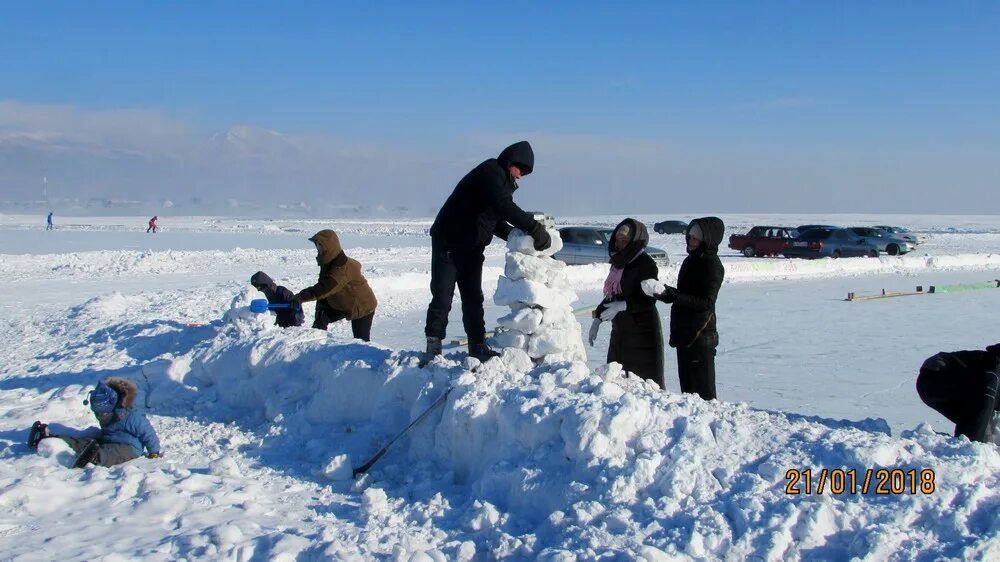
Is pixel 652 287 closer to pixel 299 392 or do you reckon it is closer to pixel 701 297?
pixel 701 297

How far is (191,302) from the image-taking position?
1395cm

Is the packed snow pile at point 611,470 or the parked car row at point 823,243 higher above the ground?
the parked car row at point 823,243

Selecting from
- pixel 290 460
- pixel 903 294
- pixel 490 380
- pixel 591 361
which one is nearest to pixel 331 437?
pixel 290 460

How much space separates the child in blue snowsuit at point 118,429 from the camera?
5.12 m

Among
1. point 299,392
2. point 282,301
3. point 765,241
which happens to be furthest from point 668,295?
point 765,241

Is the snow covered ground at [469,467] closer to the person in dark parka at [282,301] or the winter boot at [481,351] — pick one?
the winter boot at [481,351]

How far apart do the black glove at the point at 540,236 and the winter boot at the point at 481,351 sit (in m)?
0.77

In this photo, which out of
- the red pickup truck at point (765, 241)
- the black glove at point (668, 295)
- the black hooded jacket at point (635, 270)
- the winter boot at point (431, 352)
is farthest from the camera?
the red pickup truck at point (765, 241)

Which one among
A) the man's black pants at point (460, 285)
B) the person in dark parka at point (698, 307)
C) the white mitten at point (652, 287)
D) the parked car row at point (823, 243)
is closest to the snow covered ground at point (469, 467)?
the man's black pants at point (460, 285)

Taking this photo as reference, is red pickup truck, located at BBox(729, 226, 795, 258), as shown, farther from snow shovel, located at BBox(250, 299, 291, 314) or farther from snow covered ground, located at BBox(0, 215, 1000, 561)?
snow shovel, located at BBox(250, 299, 291, 314)

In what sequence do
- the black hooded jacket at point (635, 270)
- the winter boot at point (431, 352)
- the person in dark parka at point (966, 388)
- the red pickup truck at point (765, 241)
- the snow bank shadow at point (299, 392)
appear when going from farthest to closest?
1. the red pickup truck at point (765, 241)
2. the black hooded jacket at point (635, 270)
3. the winter boot at point (431, 352)
4. the snow bank shadow at point (299, 392)
5. the person in dark parka at point (966, 388)

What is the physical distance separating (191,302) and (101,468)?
→ 31.3 ft

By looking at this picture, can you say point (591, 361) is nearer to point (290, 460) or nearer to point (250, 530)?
point (290, 460)

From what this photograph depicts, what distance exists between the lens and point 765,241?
107 feet
